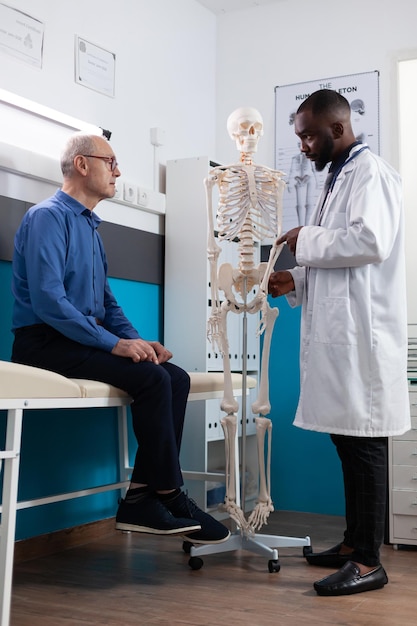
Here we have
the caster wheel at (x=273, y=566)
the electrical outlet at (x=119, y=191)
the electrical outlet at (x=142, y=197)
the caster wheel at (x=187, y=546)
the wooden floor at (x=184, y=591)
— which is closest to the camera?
the wooden floor at (x=184, y=591)

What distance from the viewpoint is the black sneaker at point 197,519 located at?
8.11ft

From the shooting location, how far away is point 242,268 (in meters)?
2.82

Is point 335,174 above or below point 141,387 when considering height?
above

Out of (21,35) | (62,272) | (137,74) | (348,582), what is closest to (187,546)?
(348,582)

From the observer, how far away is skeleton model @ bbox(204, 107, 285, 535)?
2.80 metres

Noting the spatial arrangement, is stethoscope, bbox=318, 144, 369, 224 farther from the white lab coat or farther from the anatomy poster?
the anatomy poster

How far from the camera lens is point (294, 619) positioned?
7.03 feet

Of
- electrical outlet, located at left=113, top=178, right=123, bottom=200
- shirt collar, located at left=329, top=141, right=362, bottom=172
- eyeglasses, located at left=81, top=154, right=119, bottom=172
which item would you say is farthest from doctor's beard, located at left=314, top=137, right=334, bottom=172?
electrical outlet, located at left=113, top=178, right=123, bottom=200

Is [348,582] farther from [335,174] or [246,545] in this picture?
[335,174]

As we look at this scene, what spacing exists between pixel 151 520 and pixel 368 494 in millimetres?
671

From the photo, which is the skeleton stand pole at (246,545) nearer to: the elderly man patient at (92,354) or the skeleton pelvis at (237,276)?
the skeleton pelvis at (237,276)

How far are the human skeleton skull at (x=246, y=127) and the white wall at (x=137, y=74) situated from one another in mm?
767

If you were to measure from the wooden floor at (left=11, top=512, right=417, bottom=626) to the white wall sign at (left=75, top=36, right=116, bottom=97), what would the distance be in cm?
192

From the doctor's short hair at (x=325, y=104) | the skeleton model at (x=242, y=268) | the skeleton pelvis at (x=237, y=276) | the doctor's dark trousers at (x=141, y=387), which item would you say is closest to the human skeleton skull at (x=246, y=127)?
the skeleton model at (x=242, y=268)
